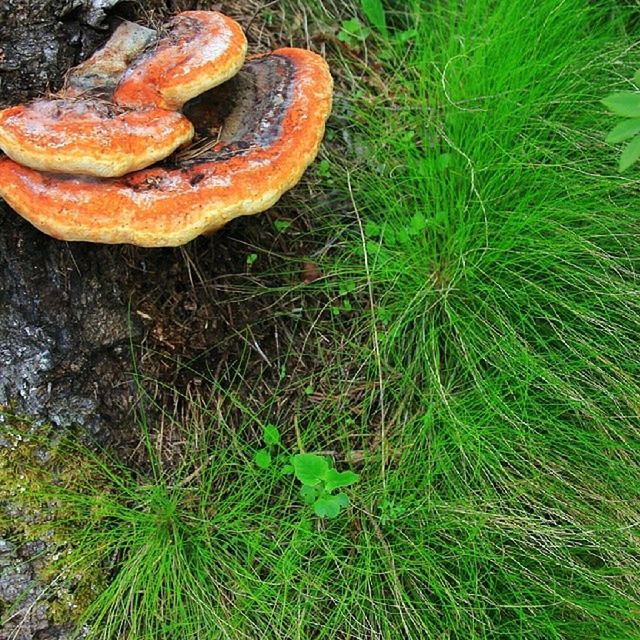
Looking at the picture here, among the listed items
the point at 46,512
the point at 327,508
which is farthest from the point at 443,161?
the point at 46,512

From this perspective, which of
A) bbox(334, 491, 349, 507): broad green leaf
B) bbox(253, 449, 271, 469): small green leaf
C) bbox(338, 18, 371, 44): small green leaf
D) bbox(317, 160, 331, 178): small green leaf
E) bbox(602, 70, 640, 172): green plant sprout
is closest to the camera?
bbox(602, 70, 640, 172): green plant sprout

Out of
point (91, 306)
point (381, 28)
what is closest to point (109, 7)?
point (91, 306)

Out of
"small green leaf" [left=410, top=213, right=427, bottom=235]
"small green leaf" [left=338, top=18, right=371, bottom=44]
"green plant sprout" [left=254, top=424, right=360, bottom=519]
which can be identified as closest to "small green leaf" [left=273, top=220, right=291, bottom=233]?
"small green leaf" [left=410, top=213, right=427, bottom=235]

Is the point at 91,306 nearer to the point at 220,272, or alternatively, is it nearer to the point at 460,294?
the point at 220,272

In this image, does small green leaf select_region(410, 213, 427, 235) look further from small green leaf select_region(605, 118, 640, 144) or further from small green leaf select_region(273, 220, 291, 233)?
small green leaf select_region(605, 118, 640, 144)

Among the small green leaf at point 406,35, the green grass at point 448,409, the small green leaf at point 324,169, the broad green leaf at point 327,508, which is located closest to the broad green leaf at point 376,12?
the small green leaf at point 406,35

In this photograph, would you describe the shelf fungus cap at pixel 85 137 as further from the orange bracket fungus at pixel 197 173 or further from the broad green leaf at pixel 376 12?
the broad green leaf at pixel 376 12

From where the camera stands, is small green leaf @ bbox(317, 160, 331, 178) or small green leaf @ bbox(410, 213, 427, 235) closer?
small green leaf @ bbox(410, 213, 427, 235)

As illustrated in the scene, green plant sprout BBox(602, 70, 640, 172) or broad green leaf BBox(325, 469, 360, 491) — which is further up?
green plant sprout BBox(602, 70, 640, 172)
